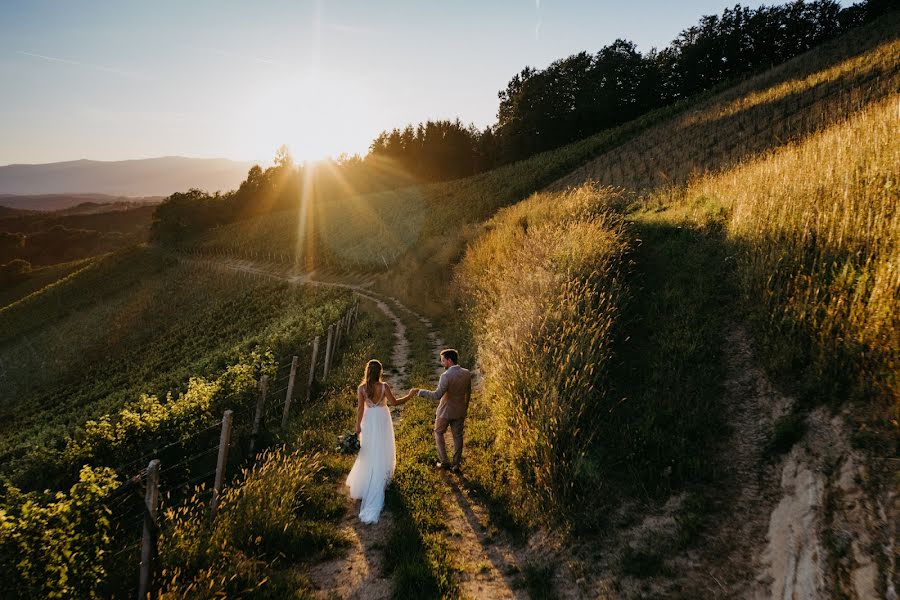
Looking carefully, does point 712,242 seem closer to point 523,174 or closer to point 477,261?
point 477,261

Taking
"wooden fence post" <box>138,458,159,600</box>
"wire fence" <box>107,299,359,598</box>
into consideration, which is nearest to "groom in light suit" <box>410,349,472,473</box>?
"wire fence" <box>107,299,359,598</box>

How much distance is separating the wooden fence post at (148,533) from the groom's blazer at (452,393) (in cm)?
371

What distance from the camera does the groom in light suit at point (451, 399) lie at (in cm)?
716

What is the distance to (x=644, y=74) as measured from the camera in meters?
67.4

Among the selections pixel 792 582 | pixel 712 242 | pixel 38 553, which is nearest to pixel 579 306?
pixel 712 242

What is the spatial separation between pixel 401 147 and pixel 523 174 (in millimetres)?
46580

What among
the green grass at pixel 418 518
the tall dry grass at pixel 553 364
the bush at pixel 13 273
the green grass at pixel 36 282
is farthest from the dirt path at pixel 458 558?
the bush at pixel 13 273

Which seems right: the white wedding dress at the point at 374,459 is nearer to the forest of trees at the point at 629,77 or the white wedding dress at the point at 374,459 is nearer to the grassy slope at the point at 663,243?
the grassy slope at the point at 663,243

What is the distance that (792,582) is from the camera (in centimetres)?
334

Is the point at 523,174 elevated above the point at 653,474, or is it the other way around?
the point at 523,174

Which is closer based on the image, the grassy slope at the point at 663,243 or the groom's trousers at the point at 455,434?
the grassy slope at the point at 663,243

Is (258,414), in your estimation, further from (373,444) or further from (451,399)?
(451,399)

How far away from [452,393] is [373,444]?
4.99 feet

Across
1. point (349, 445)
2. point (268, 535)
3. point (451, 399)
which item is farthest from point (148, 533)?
point (451, 399)
